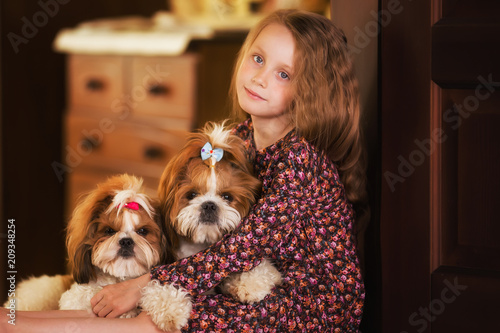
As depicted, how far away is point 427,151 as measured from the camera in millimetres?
1412

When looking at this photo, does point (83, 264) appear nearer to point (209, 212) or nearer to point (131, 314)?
point (131, 314)

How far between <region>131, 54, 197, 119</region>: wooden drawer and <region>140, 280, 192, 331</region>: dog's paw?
1.70 meters

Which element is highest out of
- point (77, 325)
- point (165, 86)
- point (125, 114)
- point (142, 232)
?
point (165, 86)

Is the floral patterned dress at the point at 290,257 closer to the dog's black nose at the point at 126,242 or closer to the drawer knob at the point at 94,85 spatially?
the dog's black nose at the point at 126,242

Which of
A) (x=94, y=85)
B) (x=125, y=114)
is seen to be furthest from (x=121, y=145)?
(x=94, y=85)

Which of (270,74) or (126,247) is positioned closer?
(126,247)

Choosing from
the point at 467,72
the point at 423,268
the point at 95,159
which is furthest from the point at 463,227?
the point at 95,159

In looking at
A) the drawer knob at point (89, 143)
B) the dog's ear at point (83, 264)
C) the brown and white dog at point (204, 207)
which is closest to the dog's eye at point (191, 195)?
the brown and white dog at point (204, 207)

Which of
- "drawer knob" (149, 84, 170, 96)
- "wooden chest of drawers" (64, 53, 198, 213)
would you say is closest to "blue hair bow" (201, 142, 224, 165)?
"wooden chest of drawers" (64, 53, 198, 213)

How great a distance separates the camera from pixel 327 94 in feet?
5.21

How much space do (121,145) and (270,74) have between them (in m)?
1.83

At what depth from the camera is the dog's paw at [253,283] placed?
4.65 ft

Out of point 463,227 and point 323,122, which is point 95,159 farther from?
point 463,227

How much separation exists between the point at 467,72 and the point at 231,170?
1.90ft
